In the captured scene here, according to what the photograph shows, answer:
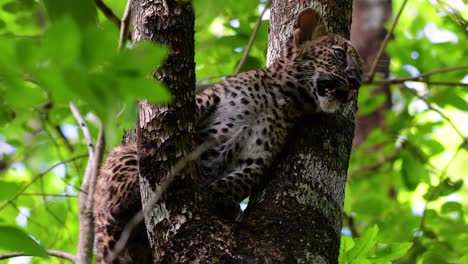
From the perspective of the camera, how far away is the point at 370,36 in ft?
35.7

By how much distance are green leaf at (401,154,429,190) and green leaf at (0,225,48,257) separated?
5.72m

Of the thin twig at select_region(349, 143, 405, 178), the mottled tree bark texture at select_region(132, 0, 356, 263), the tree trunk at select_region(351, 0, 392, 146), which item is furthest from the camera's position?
the tree trunk at select_region(351, 0, 392, 146)

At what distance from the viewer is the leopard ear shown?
200 inches

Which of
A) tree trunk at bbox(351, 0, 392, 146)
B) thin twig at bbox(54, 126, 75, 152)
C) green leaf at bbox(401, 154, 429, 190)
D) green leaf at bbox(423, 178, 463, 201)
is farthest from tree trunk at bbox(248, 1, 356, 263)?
tree trunk at bbox(351, 0, 392, 146)

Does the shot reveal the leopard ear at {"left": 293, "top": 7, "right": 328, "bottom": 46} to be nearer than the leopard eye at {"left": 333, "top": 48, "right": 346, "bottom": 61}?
Yes

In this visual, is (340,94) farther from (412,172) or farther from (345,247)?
(412,172)

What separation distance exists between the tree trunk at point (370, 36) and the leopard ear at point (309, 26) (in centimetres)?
539

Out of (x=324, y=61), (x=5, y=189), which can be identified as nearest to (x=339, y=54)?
(x=324, y=61)

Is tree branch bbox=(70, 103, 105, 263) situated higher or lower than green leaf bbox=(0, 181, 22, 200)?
higher

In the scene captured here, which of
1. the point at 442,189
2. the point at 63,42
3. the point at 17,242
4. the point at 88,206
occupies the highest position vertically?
the point at 442,189

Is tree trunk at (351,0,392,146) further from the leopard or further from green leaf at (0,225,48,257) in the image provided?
green leaf at (0,225,48,257)

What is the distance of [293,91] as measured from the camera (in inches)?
215

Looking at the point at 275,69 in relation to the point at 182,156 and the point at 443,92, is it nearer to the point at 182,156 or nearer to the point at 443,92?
the point at 182,156

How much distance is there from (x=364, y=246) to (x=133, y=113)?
264 centimetres
